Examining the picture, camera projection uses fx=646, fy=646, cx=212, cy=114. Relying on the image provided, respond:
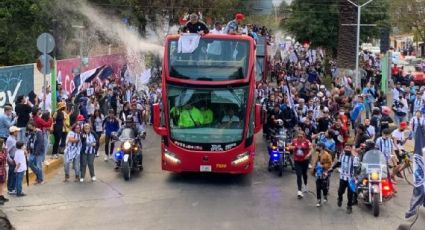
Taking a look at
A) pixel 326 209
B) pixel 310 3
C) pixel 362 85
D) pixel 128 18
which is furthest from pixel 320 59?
pixel 326 209

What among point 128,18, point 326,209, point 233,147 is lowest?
point 326,209

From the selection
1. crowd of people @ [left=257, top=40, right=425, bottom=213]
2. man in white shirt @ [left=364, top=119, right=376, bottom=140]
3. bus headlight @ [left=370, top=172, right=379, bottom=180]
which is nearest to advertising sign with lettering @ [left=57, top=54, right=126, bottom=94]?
crowd of people @ [left=257, top=40, right=425, bottom=213]

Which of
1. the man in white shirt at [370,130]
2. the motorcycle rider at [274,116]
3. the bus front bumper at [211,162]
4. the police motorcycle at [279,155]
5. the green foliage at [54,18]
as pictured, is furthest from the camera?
the green foliage at [54,18]

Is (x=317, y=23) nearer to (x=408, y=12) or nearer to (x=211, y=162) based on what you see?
(x=408, y=12)

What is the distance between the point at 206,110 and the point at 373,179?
4.61m

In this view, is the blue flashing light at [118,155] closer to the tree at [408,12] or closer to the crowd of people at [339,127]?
the crowd of people at [339,127]

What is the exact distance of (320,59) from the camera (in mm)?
47406

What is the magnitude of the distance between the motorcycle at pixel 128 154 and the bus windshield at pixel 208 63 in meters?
2.14

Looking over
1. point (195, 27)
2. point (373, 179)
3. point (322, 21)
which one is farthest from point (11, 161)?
point (322, 21)

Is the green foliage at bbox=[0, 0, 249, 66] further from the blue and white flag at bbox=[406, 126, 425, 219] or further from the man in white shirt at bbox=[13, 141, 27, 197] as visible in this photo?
the blue and white flag at bbox=[406, 126, 425, 219]

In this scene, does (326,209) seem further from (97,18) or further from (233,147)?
(97,18)

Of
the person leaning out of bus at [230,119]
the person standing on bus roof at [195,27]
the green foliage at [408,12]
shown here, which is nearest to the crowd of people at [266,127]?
the person standing on bus roof at [195,27]

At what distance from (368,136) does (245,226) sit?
21.7ft

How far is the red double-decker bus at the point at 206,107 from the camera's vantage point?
15.8 m
